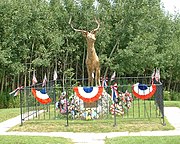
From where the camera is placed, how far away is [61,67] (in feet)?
92.9

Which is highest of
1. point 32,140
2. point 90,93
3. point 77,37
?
point 77,37

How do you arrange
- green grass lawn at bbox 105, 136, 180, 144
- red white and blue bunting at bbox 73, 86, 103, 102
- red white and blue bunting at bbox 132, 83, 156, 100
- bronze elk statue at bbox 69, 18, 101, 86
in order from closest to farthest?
green grass lawn at bbox 105, 136, 180, 144
red white and blue bunting at bbox 73, 86, 103, 102
red white and blue bunting at bbox 132, 83, 156, 100
bronze elk statue at bbox 69, 18, 101, 86

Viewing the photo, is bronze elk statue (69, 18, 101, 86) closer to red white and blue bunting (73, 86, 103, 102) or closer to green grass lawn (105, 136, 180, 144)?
red white and blue bunting (73, 86, 103, 102)

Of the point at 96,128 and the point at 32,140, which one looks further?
the point at 96,128

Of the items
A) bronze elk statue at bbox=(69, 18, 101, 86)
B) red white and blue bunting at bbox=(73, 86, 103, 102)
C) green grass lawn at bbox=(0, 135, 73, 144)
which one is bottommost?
green grass lawn at bbox=(0, 135, 73, 144)

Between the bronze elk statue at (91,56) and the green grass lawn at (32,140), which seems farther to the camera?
the bronze elk statue at (91,56)

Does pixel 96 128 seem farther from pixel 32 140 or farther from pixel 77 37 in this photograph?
pixel 77 37

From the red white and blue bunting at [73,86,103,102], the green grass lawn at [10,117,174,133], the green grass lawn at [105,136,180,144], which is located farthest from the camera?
the red white and blue bunting at [73,86,103,102]

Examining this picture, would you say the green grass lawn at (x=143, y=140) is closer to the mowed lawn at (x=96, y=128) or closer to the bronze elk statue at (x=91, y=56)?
the mowed lawn at (x=96, y=128)

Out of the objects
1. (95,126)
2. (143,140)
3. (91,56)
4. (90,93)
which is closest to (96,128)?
(95,126)

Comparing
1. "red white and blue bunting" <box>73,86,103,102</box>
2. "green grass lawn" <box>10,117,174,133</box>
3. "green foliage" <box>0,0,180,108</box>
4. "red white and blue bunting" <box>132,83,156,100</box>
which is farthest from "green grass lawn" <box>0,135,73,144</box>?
"green foliage" <box>0,0,180,108</box>

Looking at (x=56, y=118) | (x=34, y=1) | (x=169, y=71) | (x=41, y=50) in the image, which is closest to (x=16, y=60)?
(x=41, y=50)

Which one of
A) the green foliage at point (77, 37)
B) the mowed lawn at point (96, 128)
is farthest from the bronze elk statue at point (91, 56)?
the green foliage at point (77, 37)

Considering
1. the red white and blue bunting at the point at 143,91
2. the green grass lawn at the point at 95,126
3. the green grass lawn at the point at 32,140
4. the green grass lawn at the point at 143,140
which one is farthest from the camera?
the red white and blue bunting at the point at 143,91
